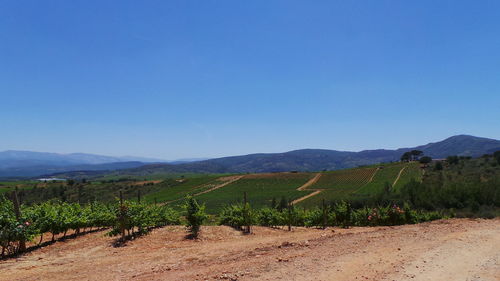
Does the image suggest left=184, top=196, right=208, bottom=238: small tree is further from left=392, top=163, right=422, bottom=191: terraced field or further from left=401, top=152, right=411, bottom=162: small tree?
left=401, top=152, right=411, bottom=162: small tree

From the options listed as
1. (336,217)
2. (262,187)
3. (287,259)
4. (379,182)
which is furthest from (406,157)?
(287,259)

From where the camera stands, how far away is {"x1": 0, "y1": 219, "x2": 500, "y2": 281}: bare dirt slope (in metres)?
7.20

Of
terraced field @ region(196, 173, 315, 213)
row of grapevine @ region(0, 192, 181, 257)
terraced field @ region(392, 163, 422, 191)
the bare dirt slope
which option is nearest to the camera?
the bare dirt slope

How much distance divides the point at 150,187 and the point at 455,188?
91963 mm

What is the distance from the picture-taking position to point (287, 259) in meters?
8.41

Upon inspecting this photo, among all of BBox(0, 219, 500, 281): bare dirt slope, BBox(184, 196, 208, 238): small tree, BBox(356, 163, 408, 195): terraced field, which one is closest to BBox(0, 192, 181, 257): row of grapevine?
BBox(0, 219, 500, 281): bare dirt slope

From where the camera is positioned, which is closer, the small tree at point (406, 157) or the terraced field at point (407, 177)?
the terraced field at point (407, 177)

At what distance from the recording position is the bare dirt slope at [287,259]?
7.20 m

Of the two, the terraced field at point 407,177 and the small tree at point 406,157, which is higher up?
the small tree at point 406,157

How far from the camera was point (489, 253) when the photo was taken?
896cm

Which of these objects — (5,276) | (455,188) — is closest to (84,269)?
(5,276)

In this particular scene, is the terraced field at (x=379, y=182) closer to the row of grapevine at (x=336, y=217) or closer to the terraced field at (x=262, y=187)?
the terraced field at (x=262, y=187)

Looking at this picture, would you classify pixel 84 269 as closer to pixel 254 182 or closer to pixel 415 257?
pixel 415 257

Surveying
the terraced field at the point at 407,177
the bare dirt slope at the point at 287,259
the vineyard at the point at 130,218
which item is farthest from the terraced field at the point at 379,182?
the bare dirt slope at the point at 287,259
